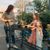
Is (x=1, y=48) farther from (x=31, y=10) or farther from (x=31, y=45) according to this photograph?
(x=31, y=10)

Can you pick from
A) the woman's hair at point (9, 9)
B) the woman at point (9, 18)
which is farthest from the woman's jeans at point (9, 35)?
the woman's hair at point (9, 9)

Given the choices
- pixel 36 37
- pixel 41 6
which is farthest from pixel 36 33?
pixel 41 6

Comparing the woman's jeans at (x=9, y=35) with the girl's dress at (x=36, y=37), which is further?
the woman's jeans at (x=9, y=35)

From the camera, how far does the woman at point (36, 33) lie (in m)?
2.07

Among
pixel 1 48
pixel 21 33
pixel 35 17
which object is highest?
pixel 35 17

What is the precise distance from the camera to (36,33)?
2.09 metres

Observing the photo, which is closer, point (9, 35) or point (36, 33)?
point (36, 33)

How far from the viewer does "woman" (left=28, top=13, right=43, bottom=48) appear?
6.79 ft

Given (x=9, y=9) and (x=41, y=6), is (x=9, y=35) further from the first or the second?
(x=41, y=6)

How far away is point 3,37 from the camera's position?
2.18 metres

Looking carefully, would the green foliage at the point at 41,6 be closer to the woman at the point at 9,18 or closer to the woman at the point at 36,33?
the woman at the point at 36,33

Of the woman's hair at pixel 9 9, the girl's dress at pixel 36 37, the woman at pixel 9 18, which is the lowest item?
the girl's dress at pixel 36 37

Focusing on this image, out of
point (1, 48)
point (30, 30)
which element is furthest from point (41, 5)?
point (1, 48)

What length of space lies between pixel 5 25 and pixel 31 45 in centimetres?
31
